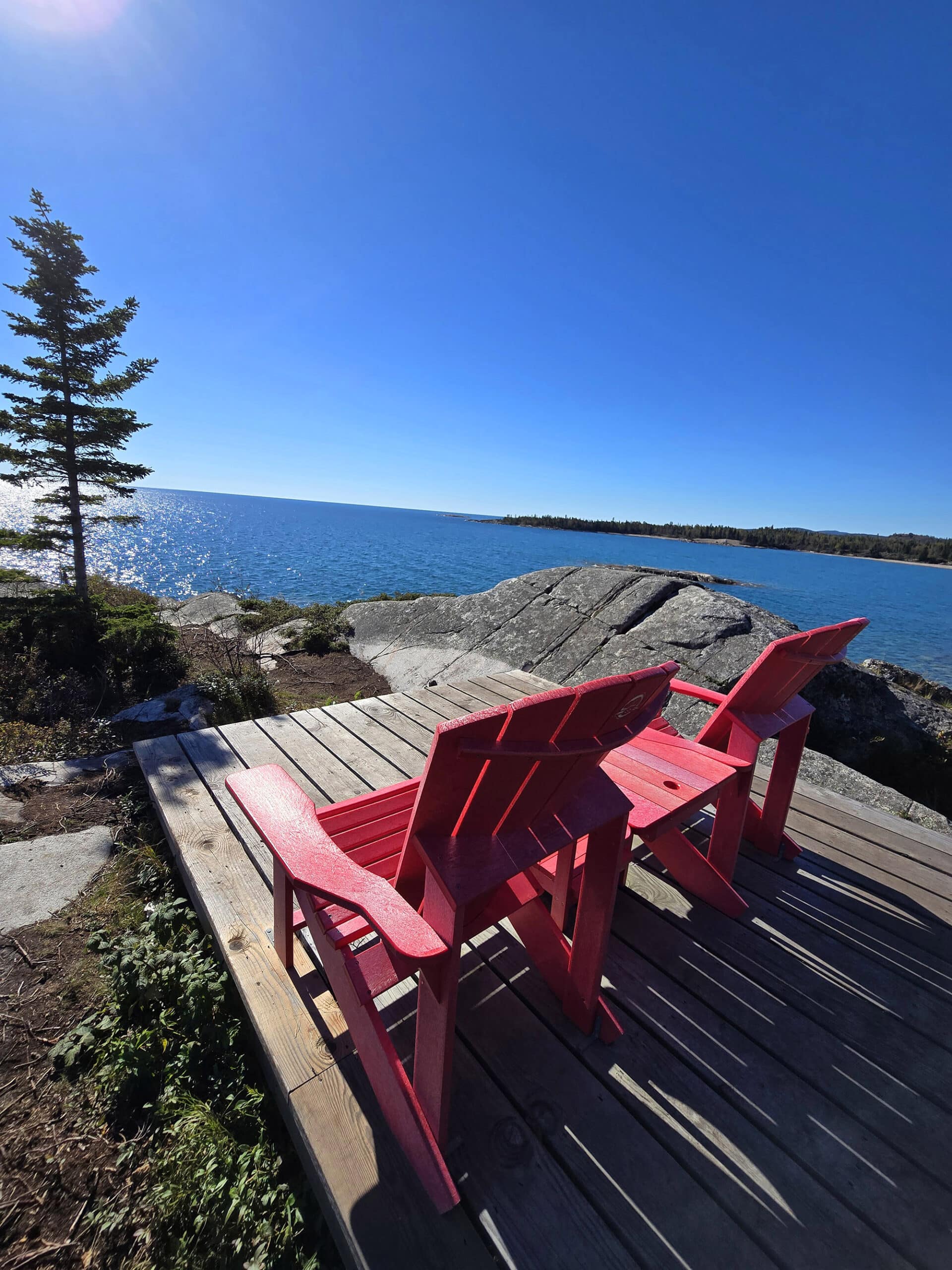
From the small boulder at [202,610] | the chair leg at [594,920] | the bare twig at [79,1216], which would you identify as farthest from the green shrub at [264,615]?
the chair leg at [594,920]

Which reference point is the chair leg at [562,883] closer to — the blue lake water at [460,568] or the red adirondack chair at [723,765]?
the red adirondack chair at [723,765]

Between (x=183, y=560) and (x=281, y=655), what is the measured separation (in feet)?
102

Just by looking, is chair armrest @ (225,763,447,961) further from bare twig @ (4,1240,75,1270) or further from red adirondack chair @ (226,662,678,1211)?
bare twig @ (4,1240,75,1270)

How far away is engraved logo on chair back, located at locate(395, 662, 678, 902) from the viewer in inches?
43.6

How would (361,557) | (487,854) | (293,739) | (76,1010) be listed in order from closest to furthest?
1. (487,854)
2. (76,1010)
3. (293,739)
4. (361,557)

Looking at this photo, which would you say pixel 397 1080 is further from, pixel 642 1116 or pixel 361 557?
pixel 361 557

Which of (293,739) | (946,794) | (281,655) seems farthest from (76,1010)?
(946,794)

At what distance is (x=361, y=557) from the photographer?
110 ft

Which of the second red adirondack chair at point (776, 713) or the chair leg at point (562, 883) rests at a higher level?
the second red adirondack chair at point (776, 713)

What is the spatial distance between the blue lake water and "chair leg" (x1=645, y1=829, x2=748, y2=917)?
10.0 m

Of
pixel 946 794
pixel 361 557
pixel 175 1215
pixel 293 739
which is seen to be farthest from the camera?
pixel 361 557

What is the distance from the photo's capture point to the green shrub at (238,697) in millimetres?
5156

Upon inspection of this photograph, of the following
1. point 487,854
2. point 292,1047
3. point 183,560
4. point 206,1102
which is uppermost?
point 487,854

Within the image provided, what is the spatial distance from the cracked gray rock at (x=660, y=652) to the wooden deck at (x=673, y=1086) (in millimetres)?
2056
